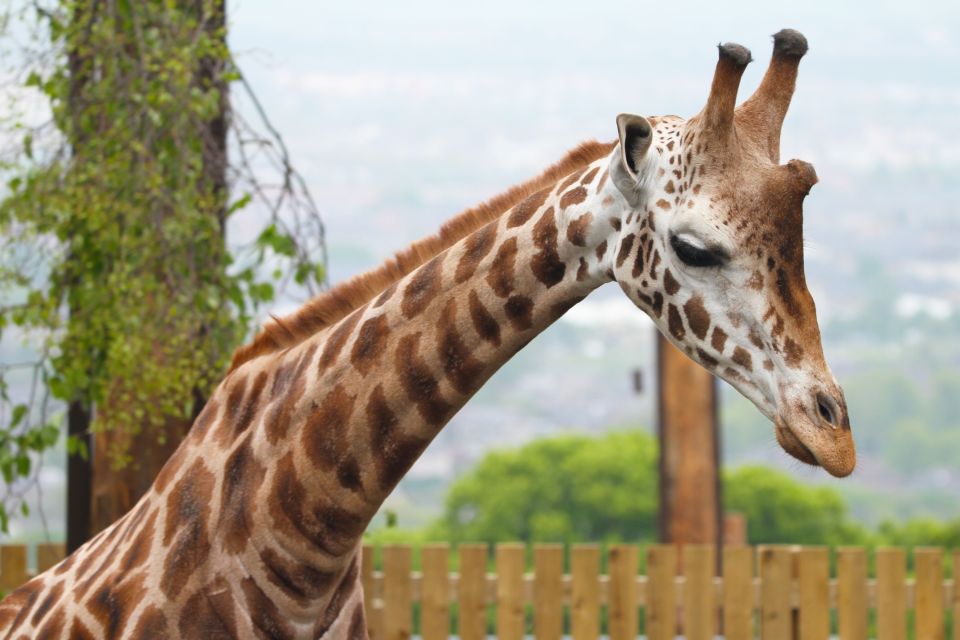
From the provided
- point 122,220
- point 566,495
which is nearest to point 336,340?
point 122,220

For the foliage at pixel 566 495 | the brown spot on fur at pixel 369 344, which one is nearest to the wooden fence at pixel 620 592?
the brown spot on fur at pixel 369 344

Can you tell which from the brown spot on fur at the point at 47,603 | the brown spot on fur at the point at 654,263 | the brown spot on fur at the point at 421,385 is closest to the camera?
the brown spot on fur at the point at 654,263

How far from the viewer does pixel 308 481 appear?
3229 mm

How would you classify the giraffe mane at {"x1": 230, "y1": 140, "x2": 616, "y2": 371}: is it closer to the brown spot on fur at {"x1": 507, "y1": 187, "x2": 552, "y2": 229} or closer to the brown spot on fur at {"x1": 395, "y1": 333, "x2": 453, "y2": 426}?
the brown spot on fur at {"x1": 507, "y1": 187, "x2": 552, "y2": 229}

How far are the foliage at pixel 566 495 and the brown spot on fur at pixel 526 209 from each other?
59.1 ft

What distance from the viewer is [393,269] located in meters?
3.40

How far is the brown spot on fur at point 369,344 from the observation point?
323cm

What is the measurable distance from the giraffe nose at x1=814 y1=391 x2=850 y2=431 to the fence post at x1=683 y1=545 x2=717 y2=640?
4.98 metres

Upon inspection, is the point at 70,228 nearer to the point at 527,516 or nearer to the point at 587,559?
the point at 587,559

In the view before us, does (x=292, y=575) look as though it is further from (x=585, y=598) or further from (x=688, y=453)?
(x=688, y=453)

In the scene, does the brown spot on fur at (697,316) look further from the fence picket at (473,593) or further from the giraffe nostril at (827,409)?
the fence picket at (473,593)

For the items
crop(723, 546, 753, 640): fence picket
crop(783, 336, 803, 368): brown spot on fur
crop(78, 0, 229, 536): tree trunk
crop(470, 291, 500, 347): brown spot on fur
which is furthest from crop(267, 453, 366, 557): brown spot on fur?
crop(723, 546, 753, 640): fence picket

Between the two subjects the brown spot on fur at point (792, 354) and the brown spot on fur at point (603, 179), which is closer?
the brown spot on fur at point (792, 354)

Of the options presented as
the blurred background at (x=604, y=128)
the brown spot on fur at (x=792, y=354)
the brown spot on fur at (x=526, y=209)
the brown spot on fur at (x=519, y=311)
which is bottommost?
the brown spot on fur at (x=792, y=354)
